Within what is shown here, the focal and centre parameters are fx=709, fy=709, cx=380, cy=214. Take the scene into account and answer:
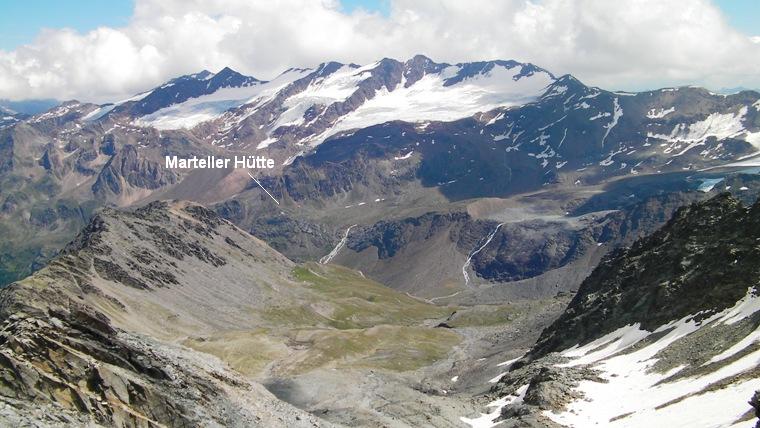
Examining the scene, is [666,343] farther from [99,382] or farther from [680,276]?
[99,382]

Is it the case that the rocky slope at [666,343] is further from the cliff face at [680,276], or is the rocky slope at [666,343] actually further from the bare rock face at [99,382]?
the bare rock face at [99,382]

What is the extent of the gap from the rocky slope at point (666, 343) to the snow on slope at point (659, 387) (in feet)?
0.57

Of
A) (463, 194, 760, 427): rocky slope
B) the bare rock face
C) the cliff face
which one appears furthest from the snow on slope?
the bare rock face

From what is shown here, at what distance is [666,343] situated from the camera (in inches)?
3531

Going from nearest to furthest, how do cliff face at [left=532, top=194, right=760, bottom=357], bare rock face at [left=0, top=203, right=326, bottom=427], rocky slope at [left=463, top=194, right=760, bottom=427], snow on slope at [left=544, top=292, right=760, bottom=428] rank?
bare rock face at [left=0, top=203, right=326, bottom=427], snow on slope at [left=544, top=292, right=760, bottom=428], rocky slope at [left=463, top=194, right=760, bottom=427], cliff face at [left=532, top=194, right=760, bottom=357]

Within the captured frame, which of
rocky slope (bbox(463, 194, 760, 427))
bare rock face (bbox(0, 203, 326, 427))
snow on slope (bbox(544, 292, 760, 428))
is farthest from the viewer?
rocky slope (bbox(463, 194, 760, 427))

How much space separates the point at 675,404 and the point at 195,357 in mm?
41858

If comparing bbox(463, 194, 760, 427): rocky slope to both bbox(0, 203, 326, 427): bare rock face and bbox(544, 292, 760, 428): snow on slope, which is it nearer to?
bbox(544, 292, 760, 428): snow on slope

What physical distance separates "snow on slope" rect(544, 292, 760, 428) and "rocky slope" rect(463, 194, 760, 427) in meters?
0.17

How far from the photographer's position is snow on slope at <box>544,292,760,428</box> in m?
54.9

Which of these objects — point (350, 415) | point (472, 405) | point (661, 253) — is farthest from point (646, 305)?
point (350, 415)

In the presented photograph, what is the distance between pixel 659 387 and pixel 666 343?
60.8ft

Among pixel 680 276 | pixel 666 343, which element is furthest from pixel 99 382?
pixel 680 276

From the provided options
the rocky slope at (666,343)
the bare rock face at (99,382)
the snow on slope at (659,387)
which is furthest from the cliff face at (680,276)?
the bare rock face at (99,382)
